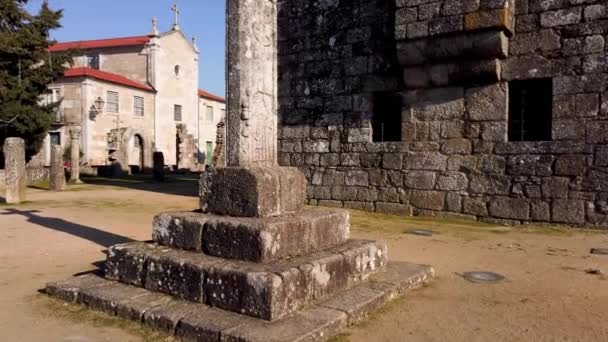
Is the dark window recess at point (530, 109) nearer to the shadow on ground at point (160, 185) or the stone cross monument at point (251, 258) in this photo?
the stone cross monument at point (251, 258)

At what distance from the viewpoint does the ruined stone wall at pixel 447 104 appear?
6070 mm

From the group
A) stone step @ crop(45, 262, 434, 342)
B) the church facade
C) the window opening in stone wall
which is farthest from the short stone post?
the window opening in stone wall

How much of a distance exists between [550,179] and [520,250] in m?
1.82

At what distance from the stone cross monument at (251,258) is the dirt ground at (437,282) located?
185 millimetres

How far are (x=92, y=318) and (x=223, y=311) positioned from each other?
0.89 meters

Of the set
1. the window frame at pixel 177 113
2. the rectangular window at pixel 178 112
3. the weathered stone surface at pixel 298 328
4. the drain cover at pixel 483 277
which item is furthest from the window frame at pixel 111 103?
the weathered stone surface at pixel 298 328

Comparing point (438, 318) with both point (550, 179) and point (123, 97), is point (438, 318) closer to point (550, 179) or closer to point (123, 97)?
point (550, 179)

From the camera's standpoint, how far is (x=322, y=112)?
8.41 metres

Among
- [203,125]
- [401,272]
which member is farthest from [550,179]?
[203,125]

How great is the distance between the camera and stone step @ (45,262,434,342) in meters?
2.50

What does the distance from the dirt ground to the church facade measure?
17.8 metres

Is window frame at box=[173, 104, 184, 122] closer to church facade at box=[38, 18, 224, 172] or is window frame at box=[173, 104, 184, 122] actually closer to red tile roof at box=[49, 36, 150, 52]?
church facade at box=[38, 18, 224, 172]

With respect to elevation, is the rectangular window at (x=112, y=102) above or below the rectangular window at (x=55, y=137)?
above

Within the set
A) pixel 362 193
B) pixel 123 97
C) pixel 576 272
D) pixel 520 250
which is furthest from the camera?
pixel 123 97
